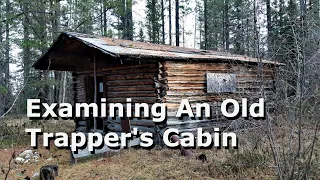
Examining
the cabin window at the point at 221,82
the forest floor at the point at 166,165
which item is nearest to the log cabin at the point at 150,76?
the cabin window at the point at 221,82

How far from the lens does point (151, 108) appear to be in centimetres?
966

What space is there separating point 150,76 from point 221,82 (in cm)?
315

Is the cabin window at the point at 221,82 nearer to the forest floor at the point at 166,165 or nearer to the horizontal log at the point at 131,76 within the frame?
the horizontal log at the point at 131,76

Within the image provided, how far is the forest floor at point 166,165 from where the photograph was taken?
585 cm

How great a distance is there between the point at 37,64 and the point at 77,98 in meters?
2.43

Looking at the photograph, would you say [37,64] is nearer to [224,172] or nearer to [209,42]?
[224,172]

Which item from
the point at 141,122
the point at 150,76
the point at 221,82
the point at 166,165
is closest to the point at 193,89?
the point at 221,82

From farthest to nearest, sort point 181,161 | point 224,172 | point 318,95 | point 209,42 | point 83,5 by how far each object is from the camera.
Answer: point 209,42
point 83,5
point 181,161
point 224,172
point 318,95

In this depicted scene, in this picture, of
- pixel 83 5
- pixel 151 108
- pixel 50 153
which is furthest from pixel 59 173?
pixel 83 5

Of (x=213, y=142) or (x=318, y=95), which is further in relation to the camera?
(x=213, y=142)

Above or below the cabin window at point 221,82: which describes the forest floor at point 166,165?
below

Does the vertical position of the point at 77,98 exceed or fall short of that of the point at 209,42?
it falls short

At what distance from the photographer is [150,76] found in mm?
9844

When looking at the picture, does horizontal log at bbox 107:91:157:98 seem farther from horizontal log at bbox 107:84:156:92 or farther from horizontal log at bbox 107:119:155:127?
horizontal log at bbox 107:119:155:127
